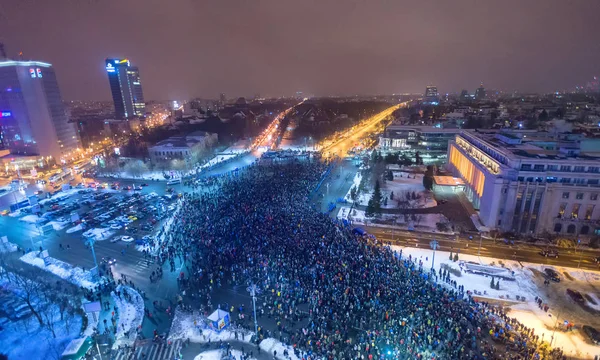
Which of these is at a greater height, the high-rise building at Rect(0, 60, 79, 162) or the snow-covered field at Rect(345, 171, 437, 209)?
the high-rise building at Rect(0, 60, 79, 162)

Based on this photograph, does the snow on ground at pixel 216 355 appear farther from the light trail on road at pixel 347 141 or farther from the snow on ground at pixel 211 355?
the light trail on road at pixel 347 141

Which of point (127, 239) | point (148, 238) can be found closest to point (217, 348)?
point (148, 238)

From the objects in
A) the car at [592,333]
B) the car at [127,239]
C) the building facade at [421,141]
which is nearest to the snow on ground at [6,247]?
the car at [127,239]

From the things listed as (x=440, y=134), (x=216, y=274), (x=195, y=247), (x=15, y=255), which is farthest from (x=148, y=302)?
(x=440, y=134)

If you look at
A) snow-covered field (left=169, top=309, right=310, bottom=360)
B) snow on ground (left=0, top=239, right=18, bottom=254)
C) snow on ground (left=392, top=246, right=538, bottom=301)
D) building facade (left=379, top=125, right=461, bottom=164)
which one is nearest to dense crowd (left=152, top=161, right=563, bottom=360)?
snow-covered field (left=169, top=309, right=310, bottom=360)

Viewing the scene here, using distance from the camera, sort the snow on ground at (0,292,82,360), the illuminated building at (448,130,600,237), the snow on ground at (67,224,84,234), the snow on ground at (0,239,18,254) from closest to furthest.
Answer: the snow on ground at (0,292,82,360) → the snow on ground at (0,239,18,254) → the illuminated building at (448,130,600,237) → the snow on ground at (67,224,84,234)

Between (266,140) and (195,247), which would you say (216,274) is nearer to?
(195,247)

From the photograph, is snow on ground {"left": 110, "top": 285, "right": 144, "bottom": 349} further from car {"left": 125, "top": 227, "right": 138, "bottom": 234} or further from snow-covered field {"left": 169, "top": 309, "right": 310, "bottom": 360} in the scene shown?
car {"left": 125, "top": 227, "right": 138, "bottom": 234}

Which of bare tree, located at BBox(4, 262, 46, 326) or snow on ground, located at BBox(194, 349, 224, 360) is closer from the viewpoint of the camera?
snow on ground, located at BBox(194, 349, 224, 360)
